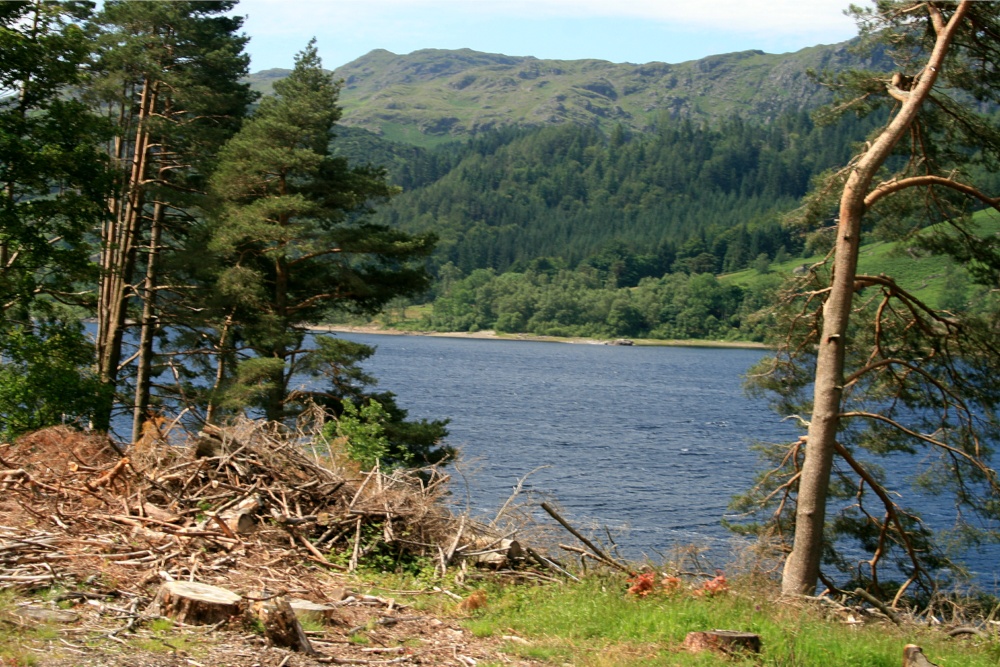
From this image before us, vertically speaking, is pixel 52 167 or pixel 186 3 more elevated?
pixel 186 3

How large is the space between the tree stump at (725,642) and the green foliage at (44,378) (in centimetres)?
1367

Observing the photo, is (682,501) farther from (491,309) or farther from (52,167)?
(491,309)

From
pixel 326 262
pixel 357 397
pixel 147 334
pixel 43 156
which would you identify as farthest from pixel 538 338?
pixel 43 156

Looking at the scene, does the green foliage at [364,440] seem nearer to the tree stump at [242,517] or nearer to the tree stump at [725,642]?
the tree stump at [242,517]

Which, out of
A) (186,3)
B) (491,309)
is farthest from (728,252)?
(186,3)

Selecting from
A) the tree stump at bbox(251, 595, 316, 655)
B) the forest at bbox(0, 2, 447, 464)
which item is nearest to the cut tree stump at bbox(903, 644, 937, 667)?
the tree stump at bbox(251, 595, 316, 655)

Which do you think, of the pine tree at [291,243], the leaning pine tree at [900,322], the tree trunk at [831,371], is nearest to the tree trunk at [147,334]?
the pine tree at [291,243]

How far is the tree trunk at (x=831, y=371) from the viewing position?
10633 millimetres

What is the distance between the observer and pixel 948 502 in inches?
1177

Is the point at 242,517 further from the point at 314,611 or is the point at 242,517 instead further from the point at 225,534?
the point at 314,611

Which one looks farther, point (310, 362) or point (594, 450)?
point (594, 450)

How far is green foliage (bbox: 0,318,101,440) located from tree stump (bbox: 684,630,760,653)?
13.7 meters

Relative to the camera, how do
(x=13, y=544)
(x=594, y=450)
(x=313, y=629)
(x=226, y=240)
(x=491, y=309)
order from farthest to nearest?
(x=491, y=309) < (x=594, y=450) < (x=226, y=240) < (x=13, y=544) < (x=313, y=629)

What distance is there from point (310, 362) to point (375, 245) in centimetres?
328
